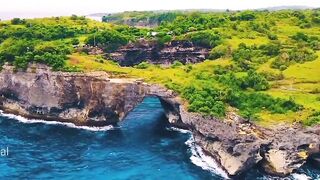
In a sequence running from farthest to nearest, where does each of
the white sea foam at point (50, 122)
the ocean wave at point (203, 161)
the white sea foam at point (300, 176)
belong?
the white sea foam at point (50, 122)
the ocean wave at point (203, 161)
the white sea foam at point (300, 176)

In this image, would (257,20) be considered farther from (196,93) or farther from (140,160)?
(140,160)

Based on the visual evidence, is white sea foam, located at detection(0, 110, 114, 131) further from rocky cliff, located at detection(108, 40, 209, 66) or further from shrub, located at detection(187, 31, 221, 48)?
shrub, located at detection(187, 31, 221, 48)

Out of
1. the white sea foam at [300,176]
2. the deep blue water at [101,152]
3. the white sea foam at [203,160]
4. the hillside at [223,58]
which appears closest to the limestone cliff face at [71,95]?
the hillside at [223,58]

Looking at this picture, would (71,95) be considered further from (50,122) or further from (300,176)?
(300,176)

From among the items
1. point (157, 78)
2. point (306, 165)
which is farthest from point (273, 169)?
point (157, 78)

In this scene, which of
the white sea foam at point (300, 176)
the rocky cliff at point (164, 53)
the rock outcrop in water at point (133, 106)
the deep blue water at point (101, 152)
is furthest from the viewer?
the rocky cliff at point (164, 53)

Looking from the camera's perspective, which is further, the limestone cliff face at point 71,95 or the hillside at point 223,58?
the limestone cliff face at point 71,95

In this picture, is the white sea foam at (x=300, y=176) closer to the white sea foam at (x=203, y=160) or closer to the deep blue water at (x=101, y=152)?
the deep blue water at (x=101, y=152)
